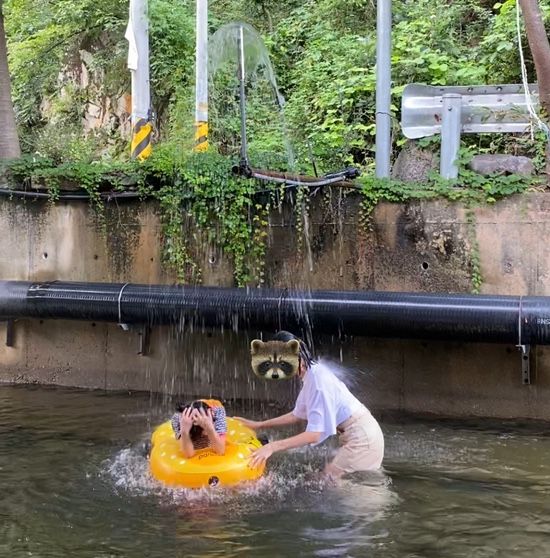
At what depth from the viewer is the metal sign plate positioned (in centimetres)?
909

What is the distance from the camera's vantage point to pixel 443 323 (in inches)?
313

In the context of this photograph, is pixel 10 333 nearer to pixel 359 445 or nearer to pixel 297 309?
pixel 297 309

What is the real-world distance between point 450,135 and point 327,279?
2.35 meters

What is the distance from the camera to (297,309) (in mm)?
8438

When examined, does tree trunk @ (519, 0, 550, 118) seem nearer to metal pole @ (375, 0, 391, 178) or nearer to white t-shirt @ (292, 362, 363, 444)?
metal pole @ (375, 0, 391, 178)

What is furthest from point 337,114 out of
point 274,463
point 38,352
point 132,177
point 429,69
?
point 274,463

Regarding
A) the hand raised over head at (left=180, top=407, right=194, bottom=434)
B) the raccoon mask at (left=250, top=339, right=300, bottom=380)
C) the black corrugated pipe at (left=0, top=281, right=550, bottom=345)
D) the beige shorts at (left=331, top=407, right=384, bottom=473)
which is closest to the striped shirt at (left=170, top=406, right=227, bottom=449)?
the hand raised over head at (left=180, top=407, right=194, bottom=434)

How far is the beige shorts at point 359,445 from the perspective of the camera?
6191 mm

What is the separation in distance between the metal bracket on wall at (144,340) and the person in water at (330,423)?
3.58m

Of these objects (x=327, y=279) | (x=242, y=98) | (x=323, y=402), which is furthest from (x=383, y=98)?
(x=323, y=402)

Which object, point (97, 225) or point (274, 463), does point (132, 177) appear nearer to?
point (97, 225)

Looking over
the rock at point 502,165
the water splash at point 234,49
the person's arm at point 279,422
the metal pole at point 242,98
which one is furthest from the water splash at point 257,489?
the water splash at point 234,49

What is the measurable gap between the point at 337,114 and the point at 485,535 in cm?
949

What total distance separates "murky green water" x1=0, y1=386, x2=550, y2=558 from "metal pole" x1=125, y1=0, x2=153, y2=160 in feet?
15.8
